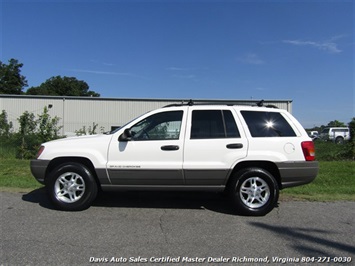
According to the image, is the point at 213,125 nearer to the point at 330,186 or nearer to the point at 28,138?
the point at 330,186

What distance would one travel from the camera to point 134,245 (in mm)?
4281

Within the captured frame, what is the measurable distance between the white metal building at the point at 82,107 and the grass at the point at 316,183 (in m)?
26.8

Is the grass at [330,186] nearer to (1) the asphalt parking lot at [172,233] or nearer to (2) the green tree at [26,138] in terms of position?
(1) the asphalt parking lot at [172,233]

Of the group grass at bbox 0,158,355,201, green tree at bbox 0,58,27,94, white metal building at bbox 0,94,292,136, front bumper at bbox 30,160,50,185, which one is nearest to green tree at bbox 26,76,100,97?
green tree at bbox 0,58,27,94

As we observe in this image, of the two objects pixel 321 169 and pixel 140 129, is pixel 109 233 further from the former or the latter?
pixel 321 169

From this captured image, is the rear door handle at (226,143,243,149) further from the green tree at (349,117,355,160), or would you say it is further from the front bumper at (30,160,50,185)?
the green tree at (349,117,355,160)

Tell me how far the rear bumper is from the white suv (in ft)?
0.05

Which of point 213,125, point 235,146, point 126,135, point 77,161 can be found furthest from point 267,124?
point 77,161

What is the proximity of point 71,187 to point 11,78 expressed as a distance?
84.1 meters

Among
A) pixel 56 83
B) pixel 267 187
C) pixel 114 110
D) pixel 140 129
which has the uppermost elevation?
pixel 56 83

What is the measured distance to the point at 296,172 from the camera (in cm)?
570

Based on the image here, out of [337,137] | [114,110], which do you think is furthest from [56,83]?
[337,137]

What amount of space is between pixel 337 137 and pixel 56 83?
77097 millimetres

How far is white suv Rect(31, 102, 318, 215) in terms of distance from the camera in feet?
18.6
